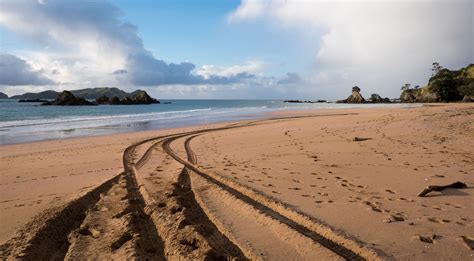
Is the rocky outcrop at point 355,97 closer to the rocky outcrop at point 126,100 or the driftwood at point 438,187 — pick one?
the rocky outcrop at point 126,100

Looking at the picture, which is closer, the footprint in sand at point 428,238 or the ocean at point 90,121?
the footprint in sand at point 428,238

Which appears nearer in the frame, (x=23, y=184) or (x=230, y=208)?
(x=230, y=208)

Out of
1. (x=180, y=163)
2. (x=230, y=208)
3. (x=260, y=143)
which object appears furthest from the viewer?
(x=260, y=143)

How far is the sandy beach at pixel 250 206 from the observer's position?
398 cm

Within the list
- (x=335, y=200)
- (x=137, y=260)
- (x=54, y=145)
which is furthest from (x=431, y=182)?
(x=54, y=145)

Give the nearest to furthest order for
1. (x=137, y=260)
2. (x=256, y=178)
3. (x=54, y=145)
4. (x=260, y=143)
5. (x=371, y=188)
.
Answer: (x=137, y=260) < (x=371, y=188) < (x=256, y=178) < (x=260, y=143) < (x=54, y=145)

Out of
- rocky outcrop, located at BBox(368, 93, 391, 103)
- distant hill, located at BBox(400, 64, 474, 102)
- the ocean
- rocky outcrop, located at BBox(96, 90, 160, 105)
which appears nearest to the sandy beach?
the ocean

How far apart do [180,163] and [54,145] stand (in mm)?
9022

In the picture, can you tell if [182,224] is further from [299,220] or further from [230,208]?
[299,220]

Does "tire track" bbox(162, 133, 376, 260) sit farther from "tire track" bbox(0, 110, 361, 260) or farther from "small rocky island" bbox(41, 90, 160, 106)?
"small rocky island" bbox(41, 90, 160, 106)

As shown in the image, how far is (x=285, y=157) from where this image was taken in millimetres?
9688

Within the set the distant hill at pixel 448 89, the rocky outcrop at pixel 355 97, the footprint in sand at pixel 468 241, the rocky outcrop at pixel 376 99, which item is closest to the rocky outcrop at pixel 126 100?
the rocky outcrop at pixel 355 97

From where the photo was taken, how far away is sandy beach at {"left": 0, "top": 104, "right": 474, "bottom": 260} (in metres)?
3.98

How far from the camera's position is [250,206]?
5.47 metres
